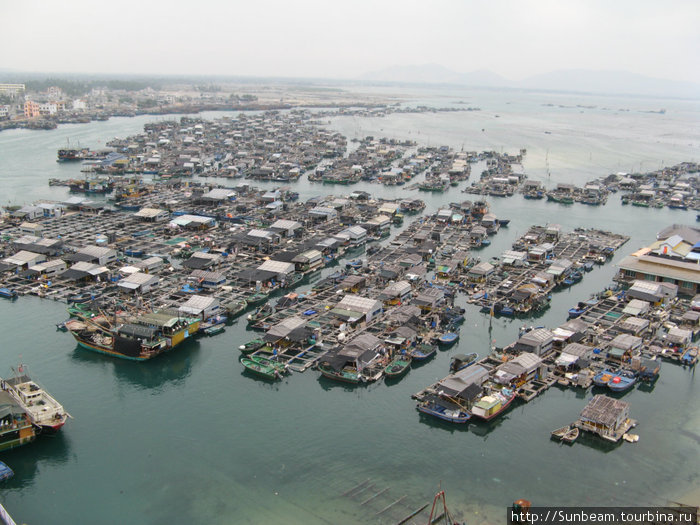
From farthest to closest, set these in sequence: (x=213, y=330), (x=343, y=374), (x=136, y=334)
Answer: (x=213, y=330) → (x=136, y=334) → (x=343, y=374)

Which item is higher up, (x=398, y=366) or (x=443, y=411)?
(x=398, y=366)

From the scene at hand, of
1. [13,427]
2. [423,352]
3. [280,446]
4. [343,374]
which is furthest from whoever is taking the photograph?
[423,352]

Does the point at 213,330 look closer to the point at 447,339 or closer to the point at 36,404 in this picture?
the point at 36,404

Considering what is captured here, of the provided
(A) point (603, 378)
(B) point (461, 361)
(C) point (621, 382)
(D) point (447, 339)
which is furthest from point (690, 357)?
(D) point (447, 339)

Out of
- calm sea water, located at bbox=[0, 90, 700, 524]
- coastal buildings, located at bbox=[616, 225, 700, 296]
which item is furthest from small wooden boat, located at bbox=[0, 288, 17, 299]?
coastal buildings, located at bbox=[616, 225, 700, 296]

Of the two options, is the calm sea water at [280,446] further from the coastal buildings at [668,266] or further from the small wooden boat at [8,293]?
the coastal buildings at [668,266]

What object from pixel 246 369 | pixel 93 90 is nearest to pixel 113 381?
pixel 246 369

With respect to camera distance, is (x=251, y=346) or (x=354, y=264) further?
(x=354, y=264)

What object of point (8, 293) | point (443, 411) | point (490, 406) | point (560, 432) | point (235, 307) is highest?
point (8, 293)
